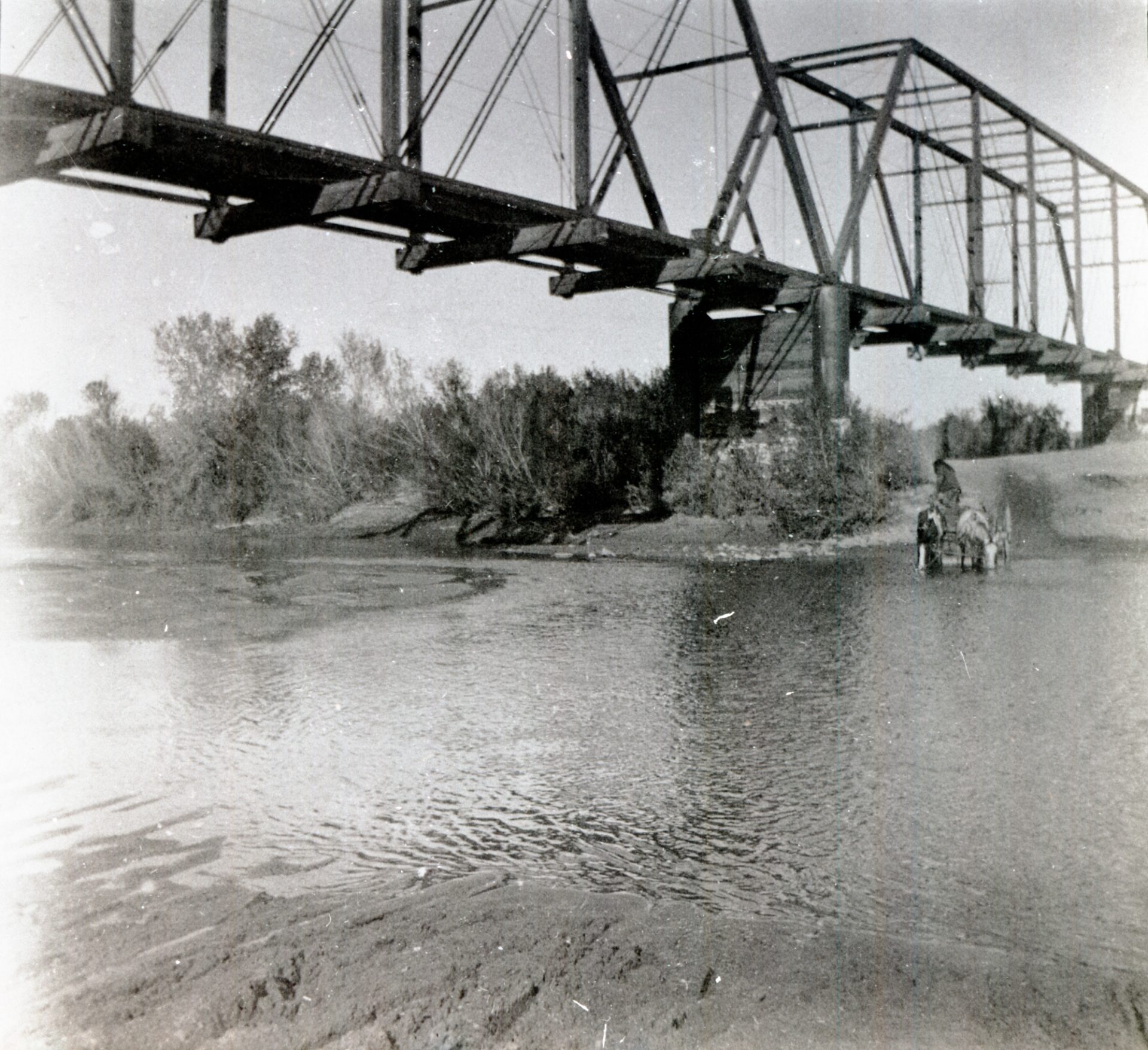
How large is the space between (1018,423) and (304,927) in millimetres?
34152

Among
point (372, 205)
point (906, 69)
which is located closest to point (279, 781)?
point (372, 205)

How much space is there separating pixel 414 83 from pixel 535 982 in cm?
1266

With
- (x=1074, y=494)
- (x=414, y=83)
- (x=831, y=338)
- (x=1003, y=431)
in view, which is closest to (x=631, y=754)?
(x=414, y=83)

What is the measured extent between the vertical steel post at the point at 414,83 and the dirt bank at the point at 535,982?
1105 centimetres

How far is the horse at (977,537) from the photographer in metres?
14.2

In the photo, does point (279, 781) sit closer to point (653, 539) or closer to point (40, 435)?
point (653, 539)

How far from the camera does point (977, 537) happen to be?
560 inches

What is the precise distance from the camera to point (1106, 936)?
12.8ft

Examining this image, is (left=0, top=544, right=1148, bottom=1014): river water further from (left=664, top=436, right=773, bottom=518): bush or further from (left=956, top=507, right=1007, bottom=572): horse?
(left=664, top=436, right=773, bottom=518): bush

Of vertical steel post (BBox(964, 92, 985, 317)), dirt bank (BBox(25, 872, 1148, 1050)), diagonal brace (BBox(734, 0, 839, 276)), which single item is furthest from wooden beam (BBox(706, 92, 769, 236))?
dirt bank (BBox(25, 872, 1148, 1050))

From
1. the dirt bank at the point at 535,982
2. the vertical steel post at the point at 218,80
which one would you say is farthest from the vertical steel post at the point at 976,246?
the dirt bank at the point at 535,982

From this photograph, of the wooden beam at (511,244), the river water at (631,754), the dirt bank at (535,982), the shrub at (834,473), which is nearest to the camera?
the dirt bank at (535,982)

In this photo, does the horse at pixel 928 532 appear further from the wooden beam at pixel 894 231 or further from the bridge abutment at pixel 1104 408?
the bridge abutment at pixel 1104 408

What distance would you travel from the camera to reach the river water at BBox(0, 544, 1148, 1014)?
449cm
